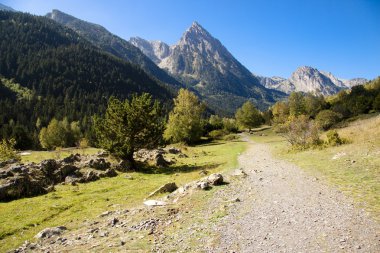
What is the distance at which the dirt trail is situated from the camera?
9203 mm

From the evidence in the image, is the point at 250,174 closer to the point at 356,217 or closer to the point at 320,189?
the point at 320,189

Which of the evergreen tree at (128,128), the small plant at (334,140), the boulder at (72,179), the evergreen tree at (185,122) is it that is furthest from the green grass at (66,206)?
the evergreen tree at (185,122)

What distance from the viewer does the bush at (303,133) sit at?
37.9m

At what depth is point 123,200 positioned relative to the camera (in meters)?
21.1

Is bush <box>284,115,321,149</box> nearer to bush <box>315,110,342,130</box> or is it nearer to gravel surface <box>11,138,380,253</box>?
gravel surface <box>11,138,380,253</box>

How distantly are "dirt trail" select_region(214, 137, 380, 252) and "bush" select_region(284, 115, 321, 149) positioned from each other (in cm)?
2208

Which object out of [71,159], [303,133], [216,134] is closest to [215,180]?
[303,133]

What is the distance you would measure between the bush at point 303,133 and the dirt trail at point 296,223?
22.1 meters

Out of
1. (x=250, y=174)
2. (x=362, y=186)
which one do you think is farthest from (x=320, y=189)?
(x=250, y=174)

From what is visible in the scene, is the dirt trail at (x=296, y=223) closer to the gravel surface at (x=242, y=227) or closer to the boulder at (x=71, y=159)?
the gravel surface at (x=242, y=227)

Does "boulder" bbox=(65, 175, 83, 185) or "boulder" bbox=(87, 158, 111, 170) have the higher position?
"boulder" bbox=(87, 158, 111, 170)

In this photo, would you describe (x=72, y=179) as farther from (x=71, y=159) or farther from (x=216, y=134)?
(x=216, y=134)

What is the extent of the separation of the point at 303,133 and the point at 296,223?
30330 mm

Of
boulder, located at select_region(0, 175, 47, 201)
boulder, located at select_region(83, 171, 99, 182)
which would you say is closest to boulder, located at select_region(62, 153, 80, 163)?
boulder, located at select_region(83, 171, 99, 182)
